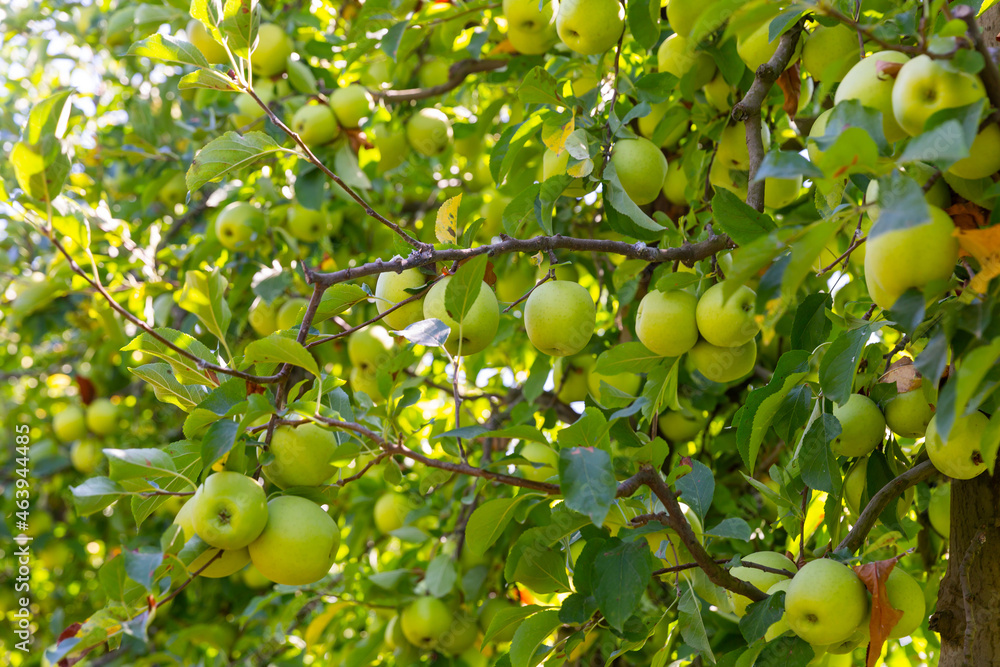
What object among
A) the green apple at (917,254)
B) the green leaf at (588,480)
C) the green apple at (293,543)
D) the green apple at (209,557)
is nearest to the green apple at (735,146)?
the green apple at (917,254)

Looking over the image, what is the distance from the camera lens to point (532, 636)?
5.00 feet

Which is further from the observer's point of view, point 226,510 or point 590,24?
point 590,24

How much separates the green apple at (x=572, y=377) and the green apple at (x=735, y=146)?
889mm

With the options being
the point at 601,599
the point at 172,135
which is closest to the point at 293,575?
the point at 601,599

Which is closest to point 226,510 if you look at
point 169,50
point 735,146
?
point 169,50

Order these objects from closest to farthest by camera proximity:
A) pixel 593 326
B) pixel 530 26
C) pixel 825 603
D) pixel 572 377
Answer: pixel 825 603 < pixel 593 326 < pixel 530 26 < pixel 572 377

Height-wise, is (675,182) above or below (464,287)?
below

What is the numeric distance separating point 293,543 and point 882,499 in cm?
109

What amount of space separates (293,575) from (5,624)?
4461 mm

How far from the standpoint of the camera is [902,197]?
0.87 meters

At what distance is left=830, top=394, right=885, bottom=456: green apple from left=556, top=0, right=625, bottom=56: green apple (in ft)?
3.41

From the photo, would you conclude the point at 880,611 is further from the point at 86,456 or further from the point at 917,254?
the point at 86,456

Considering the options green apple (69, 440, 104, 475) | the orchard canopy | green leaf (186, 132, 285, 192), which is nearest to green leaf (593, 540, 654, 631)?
the orchard canopy

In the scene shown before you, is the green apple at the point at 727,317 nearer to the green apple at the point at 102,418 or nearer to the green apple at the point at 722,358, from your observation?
the green apple at the point at 722,358
